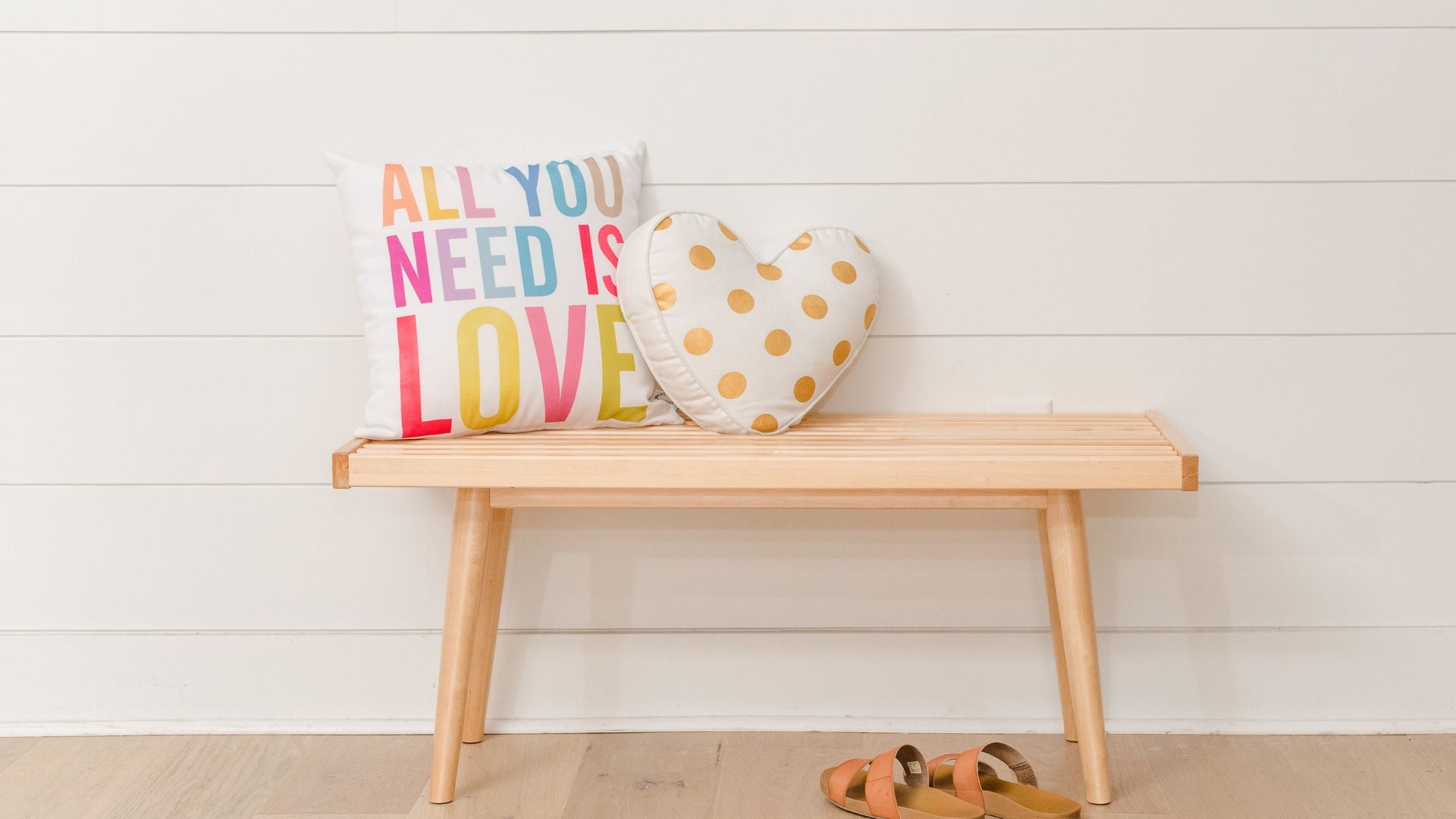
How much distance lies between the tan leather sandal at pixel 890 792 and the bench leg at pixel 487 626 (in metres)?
0.46

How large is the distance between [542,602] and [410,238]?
523 mm

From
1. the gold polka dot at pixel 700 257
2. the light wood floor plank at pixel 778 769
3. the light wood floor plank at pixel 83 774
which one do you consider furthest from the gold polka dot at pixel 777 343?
the light wood floor plank at pixel 83 774

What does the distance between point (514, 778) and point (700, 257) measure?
0.67 m

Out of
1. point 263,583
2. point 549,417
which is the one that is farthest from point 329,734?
point 549,417

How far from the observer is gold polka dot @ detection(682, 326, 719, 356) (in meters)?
1.34

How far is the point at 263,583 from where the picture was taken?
1.60m

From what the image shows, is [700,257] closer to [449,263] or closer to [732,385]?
[732,385]

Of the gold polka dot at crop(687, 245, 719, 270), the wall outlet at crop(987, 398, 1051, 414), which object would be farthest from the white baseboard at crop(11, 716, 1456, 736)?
the gold polka dot at crop(687, 245, 719, 270)

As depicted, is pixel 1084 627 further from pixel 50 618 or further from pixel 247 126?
pixel 50 618

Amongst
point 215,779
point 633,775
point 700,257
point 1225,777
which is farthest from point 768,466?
point 215,779

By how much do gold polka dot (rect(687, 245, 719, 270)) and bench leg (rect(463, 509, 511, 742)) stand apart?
406mm

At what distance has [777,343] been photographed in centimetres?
137

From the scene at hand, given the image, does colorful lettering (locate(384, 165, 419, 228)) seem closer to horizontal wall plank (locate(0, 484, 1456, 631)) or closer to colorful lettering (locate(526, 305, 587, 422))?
colorful lettering (locate(526, 305, 587, 422))

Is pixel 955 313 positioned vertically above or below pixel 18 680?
above
